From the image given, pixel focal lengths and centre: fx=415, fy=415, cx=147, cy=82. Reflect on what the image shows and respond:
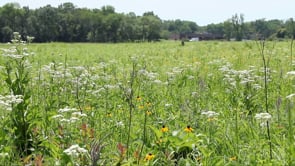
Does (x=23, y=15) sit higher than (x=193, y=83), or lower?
higher

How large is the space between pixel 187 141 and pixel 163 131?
0.76ft

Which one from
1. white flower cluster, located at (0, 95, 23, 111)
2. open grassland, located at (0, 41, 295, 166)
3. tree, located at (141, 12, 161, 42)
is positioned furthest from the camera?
tree, located at (141, 12, 161, 42)

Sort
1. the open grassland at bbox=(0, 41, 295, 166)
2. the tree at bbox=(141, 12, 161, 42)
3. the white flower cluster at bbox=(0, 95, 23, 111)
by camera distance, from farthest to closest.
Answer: the tree at bbox=(141, 12, 161, 42), the white flower cluster at bbox=(0, 95, 23, 111), the open grassland at bbox=(0, 41, 295, 166)

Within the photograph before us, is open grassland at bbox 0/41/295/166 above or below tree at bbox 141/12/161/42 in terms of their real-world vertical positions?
below

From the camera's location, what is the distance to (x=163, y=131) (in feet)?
11.6

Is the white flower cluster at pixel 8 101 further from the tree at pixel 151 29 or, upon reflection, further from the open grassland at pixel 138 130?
the tree at pixel 151 29

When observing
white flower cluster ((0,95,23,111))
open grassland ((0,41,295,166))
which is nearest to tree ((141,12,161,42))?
open grassland ((0,41,295,166))

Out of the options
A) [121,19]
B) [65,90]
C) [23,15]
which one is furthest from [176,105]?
[121,19]

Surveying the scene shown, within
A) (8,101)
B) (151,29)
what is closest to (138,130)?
(8,101)

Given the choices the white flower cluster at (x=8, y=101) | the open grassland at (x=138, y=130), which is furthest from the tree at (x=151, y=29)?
the white flower cluster at (x=8, y=101)

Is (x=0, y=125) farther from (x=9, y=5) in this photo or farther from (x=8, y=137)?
(x=9, y=5)

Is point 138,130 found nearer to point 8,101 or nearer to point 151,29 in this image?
point 8,101

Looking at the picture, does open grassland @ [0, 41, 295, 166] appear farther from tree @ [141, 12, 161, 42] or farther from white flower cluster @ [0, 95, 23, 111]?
tree @ [141, 12, 161, 42]

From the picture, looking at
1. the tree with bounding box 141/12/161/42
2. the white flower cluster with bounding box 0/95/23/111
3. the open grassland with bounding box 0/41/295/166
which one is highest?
the tree with bounding box 141/12/161/42
